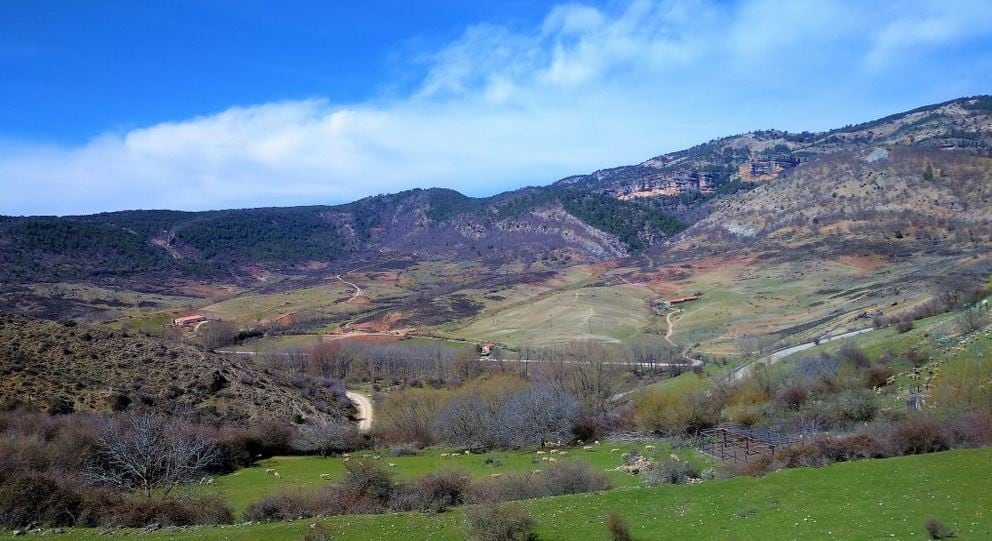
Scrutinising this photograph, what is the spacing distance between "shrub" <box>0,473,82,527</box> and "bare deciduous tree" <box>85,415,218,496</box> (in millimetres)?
3161

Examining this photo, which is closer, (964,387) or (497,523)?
(497,523)

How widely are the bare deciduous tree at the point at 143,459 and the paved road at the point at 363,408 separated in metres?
28.1

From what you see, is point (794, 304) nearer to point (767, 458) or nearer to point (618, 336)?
point (618, 336)

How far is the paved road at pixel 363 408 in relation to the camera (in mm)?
64756

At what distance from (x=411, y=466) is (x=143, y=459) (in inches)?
624

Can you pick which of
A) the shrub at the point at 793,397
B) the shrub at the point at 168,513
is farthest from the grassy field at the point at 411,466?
the shrub at the point at 793,397

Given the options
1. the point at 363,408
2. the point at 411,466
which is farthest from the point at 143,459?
the point at 363,408

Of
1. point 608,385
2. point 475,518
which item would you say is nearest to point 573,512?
point 475,518

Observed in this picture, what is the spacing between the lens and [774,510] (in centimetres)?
2083

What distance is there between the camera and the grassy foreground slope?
18.5 metres

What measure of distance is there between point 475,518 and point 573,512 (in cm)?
542

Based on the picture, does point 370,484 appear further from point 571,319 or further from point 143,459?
point 571,319

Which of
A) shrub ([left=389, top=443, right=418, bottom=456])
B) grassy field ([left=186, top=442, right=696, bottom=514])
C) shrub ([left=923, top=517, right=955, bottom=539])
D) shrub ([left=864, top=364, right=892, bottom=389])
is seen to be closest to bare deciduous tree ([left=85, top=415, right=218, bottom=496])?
grassy field ([left=186, top=442, right=696, bottom=514])

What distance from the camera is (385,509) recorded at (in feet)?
82.9
